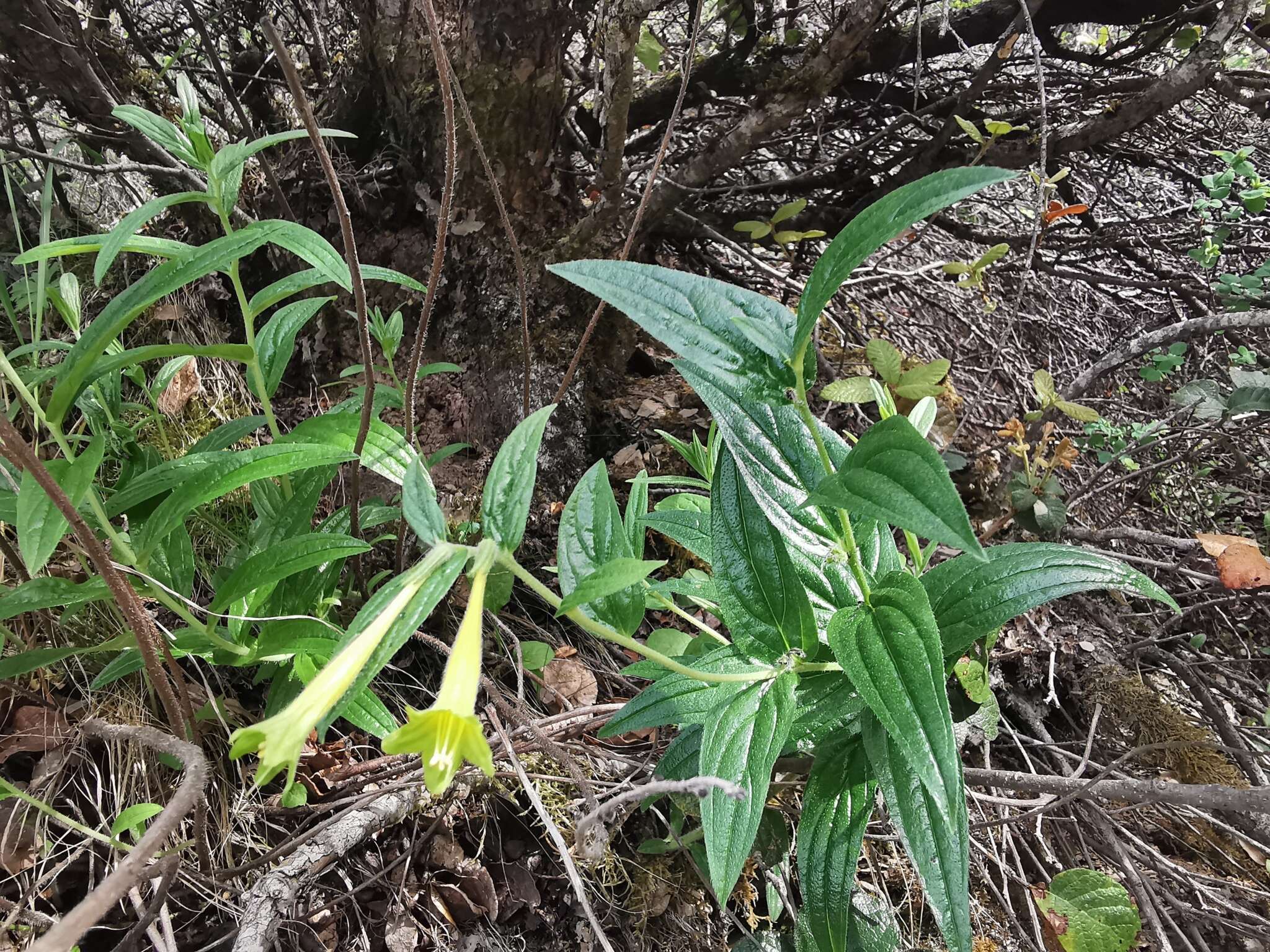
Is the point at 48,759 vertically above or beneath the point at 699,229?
beneath

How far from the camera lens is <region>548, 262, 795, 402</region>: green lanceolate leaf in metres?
0.81

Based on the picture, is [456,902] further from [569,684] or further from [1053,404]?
[1053,404]

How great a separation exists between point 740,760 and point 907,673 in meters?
0.24

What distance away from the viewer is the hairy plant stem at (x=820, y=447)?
0.79 meters

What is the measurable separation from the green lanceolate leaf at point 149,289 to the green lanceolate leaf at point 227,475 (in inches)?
7.3

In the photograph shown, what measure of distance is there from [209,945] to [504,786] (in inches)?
19.8

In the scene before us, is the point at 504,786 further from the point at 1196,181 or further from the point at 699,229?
the point at 1196,181

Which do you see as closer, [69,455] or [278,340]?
[69,455]

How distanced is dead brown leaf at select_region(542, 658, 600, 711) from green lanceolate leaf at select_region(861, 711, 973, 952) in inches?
32.1

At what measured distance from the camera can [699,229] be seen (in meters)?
2.41

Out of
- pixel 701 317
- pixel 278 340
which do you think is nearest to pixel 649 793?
pixel 701 317

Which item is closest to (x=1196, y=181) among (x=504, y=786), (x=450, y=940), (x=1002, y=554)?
(x=1002, y=554)

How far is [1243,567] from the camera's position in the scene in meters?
1.61

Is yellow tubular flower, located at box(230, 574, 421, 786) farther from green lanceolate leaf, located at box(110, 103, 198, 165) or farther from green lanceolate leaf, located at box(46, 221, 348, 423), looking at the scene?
green lanceolate leaf, located at box(110, 103, 198, 165)
